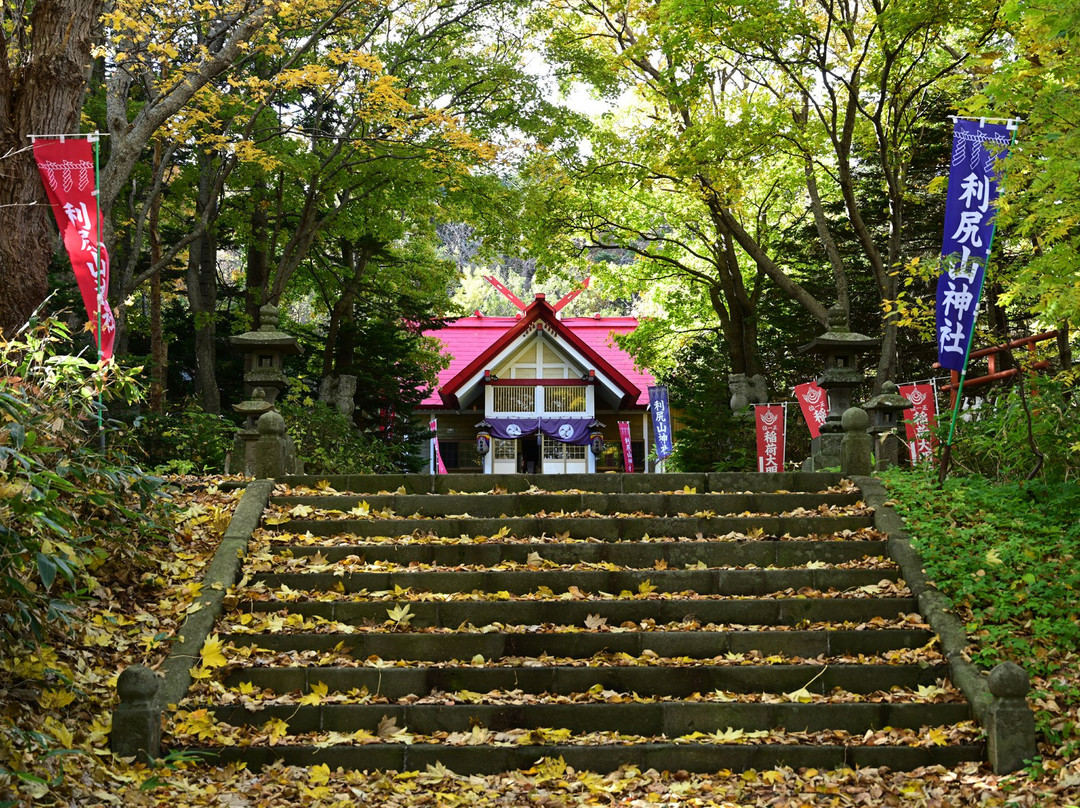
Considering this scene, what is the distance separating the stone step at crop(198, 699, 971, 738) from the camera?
6035 millimetres

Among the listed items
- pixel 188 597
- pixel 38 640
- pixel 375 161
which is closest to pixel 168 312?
pixel 375 161

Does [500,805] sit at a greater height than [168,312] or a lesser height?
lesser

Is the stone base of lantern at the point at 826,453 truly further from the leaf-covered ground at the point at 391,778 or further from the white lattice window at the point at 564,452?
the white lattice window at the point at 564,452

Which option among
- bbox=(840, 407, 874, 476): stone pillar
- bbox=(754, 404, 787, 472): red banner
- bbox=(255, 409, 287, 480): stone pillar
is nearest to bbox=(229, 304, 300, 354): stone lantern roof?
bbox=(255, 409, 287, 480): stone pillar

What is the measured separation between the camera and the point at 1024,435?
8648 mm

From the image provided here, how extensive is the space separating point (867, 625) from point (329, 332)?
50.1 feet

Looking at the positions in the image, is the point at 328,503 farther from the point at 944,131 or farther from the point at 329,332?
the point at 944,131

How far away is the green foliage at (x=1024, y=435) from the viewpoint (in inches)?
331

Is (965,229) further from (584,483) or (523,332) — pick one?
(523,332)

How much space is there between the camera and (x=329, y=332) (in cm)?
2033

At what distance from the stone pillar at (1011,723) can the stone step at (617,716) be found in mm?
528

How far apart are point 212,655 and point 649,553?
3.45 m

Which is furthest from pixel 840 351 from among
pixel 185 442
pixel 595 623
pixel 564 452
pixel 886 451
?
pixel 564 452

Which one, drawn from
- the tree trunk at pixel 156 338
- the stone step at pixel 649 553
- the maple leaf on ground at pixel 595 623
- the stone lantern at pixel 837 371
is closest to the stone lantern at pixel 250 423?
the stone step at pixel 649 553
